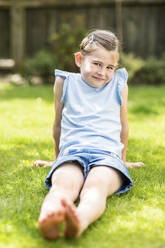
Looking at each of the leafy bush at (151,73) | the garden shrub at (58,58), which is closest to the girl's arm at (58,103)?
the garden shrub at (58,58)

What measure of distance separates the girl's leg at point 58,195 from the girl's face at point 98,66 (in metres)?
0.63

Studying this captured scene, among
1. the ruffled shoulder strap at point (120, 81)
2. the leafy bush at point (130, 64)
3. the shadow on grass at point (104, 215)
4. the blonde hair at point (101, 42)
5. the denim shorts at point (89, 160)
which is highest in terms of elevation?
the blonde hair at point (101, 42)

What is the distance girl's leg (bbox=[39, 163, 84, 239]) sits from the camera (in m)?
1.78

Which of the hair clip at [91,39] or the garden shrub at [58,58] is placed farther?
the garden shrub at [58,58]

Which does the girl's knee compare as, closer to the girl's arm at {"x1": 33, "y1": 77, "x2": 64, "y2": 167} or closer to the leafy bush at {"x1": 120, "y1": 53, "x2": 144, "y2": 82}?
the girl's arm at {"x1": 33, "y1": 77, "x2": 64, "y2": 167}

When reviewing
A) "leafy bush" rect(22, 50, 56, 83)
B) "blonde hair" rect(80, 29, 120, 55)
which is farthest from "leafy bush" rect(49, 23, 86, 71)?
"blonde hair" rect(80, 29, 120, 55)

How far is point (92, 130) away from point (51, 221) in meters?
0.94

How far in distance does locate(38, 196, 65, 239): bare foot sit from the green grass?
0.04 meters

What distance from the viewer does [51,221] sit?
1767 millimetres

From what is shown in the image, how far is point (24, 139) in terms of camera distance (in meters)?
3.87

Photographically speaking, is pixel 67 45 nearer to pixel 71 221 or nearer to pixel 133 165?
pixel 133 165

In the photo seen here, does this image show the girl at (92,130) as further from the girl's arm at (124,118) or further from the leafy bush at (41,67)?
the leafy bush at (41,67)

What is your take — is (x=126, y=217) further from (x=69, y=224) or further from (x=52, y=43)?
(x=52, y=43)

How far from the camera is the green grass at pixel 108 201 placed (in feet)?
6.22
